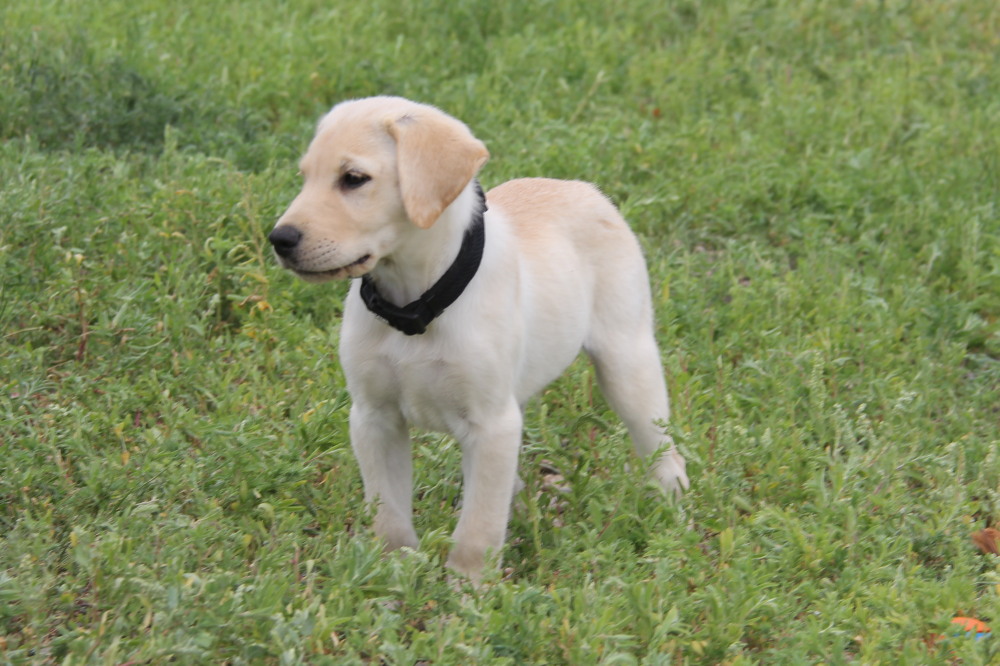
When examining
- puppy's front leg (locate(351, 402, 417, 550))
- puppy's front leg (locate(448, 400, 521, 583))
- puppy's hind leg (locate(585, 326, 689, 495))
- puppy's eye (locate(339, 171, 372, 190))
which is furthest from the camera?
puppy's hind leg (locate(585, 326, 689, 495))

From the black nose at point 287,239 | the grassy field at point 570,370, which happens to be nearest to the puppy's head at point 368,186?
the black nose at point 287,239

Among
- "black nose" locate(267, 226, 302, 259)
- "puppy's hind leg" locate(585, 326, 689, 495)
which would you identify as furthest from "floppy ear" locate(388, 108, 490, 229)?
"puppy's hind leg" locate(585, 326, 689, 495)

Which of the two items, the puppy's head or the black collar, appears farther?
the black collar

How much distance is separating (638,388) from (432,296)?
45.0 inches

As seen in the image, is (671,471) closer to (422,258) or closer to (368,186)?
(422,258)

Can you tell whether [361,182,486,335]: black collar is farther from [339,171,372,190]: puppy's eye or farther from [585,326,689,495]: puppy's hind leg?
[585,326,689,495]: puppy's hind leg

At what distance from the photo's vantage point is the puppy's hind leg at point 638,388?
467 centimetres

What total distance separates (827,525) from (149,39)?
5477mm

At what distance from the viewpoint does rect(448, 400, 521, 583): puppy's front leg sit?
398 cm

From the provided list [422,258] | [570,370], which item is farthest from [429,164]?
[570,370]

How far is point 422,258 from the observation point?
391 cm

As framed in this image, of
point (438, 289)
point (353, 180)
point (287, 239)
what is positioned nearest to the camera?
point (287, 239)

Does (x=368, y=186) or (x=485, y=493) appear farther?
(x=485, y=493)

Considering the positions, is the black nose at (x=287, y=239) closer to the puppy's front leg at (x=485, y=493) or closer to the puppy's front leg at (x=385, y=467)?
the puppy's front leg at (x=385, y=467)
